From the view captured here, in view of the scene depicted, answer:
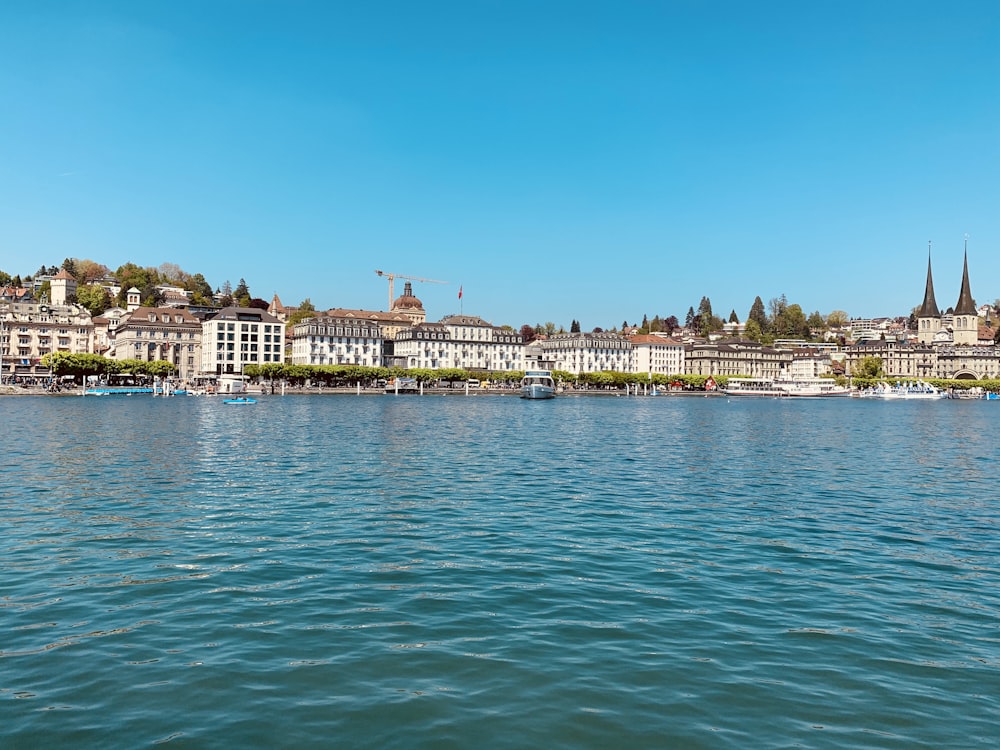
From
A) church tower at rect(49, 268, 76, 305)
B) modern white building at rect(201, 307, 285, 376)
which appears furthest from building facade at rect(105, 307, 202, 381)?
church tower at rect(49, 268, 76, 305)

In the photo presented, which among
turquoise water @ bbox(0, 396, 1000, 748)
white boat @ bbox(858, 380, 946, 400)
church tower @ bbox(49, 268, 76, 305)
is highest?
church tower @ bbox(49, 268, 76, 305)

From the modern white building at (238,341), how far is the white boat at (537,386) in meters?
50.3

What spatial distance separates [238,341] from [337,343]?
21380mm

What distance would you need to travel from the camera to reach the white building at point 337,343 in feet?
534

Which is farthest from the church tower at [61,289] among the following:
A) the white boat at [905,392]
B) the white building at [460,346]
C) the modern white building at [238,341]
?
the white boat at [905,392]

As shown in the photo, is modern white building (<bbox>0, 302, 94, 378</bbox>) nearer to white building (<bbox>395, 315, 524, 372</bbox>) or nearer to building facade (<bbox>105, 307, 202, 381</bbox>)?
building facade (<bbox>105, 307, 202, 381</bbox>)

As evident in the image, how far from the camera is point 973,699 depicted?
8.87m

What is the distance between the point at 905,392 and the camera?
186 m

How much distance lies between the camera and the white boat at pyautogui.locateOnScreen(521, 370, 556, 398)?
132m

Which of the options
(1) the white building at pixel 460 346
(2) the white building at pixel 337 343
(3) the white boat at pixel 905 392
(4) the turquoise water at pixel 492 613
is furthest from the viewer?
(3) the white boat at pixel 905 392

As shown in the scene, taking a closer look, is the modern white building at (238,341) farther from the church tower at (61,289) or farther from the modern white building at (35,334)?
the church tower at (61,289)

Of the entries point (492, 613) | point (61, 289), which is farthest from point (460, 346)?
point (492, 613)

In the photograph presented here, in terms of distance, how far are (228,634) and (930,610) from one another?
1064 centimetres

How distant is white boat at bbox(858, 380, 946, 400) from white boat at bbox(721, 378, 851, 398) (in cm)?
649
